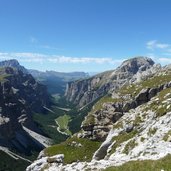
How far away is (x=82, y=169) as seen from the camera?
4450 centimetres

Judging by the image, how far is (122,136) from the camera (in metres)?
83.9

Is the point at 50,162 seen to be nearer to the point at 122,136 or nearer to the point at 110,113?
the point at 122,136

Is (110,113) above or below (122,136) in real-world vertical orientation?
below

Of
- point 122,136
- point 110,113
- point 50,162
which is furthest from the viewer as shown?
point 110,113

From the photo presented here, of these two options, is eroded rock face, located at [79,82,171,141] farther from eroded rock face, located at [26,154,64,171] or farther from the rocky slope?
eroded rock face, located at [26,154,64,171]

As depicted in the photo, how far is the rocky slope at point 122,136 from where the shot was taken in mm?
49906

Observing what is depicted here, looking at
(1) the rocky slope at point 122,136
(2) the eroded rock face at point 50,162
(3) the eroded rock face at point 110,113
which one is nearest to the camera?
(1) the rocky slope at point 122,136

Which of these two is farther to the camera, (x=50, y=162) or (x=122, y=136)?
(x=122, y=136)

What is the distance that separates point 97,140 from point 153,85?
33.8m

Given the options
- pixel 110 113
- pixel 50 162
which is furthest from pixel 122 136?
pixel 110 113

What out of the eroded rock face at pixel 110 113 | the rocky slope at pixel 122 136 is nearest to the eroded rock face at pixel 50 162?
the rocky slope at pixel 122 136

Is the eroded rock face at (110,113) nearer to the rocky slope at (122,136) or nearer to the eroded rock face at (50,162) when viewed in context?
the rocky slope at (122,136)

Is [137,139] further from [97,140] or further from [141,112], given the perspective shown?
[97,140]

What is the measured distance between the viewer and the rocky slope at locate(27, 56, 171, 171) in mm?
49906
